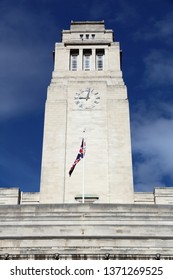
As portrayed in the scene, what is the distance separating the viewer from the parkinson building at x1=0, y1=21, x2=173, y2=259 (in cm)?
2091

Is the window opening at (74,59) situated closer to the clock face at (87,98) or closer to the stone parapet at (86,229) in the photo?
the clock face at (87,98)

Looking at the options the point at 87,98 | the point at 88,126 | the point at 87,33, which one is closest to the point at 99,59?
the point at 87,33

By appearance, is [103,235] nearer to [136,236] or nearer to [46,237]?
[136,236]

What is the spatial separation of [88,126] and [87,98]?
3.03 meters

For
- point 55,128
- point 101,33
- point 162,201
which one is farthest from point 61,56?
point 162,201

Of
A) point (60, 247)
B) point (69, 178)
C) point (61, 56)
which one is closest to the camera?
point (60, 247)

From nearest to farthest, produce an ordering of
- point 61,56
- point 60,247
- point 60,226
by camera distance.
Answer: point 60,247 → point 60,226 → point 61,56

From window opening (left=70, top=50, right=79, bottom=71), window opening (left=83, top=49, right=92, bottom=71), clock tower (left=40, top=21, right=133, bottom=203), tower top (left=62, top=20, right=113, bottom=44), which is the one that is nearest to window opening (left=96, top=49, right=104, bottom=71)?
clock tower (left=40, top=21, right=133, bottom=203)

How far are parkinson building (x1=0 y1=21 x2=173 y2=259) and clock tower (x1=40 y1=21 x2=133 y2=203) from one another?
0.08 meters

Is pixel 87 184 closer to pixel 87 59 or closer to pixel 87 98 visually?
pixel 87 98

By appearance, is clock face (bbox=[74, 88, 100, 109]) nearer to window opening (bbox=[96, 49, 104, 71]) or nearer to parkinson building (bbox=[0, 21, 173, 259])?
parkinson building (bbox=[0, 21, 173, 259])

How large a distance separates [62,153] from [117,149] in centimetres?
477

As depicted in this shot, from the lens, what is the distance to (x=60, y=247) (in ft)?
67.4

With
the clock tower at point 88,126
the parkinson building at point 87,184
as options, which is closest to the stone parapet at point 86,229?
the parkinson building at point 87,184
